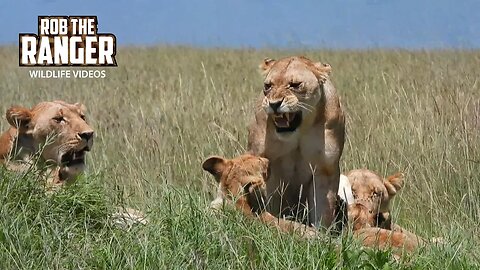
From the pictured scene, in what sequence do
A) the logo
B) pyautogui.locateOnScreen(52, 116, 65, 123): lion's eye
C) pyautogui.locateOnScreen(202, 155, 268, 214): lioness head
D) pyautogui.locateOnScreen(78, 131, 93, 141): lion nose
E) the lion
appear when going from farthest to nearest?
the logo
pyautogui.locateOnScreen(52, 116, 65, 123): lion's eye
pyautogui.locateOnScreen(78, 131, 93, 141): lion nose
pyautogui.locateOnScreen(202, 155, 268, 214): lioness head
the lion

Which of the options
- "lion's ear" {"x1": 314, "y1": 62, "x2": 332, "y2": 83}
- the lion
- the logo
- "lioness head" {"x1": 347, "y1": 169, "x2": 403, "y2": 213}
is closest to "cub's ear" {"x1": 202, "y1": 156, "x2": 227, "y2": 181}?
the lion

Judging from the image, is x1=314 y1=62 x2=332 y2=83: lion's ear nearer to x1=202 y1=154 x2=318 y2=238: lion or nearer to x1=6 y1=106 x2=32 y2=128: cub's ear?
x1=202 y1=154 x2=318 y2=238: lion

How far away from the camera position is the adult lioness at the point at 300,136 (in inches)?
221

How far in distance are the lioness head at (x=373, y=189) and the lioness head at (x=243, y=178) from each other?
0.73m

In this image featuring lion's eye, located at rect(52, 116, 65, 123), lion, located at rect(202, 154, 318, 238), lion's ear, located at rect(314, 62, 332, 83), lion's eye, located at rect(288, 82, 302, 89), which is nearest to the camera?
lion, located at rect(202, 154, 318, 238)

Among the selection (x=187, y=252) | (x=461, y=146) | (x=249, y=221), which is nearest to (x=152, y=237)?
(x=187, y=252)

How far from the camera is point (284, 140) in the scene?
567 cm

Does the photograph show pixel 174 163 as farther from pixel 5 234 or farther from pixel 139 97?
pixel 139 97

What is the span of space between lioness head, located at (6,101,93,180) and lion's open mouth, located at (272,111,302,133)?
4.02ft

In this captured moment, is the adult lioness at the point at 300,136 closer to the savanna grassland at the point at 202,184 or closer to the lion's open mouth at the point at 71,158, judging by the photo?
the savanna grassland at the point at 202,184

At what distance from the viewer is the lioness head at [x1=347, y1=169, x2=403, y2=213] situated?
6.07m

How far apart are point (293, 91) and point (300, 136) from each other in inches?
12.3

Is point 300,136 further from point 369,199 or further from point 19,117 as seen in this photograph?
point 19,117

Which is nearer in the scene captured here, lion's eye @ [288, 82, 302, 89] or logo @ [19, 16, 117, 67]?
lion's eye @ [288, 82, 302, 89]
